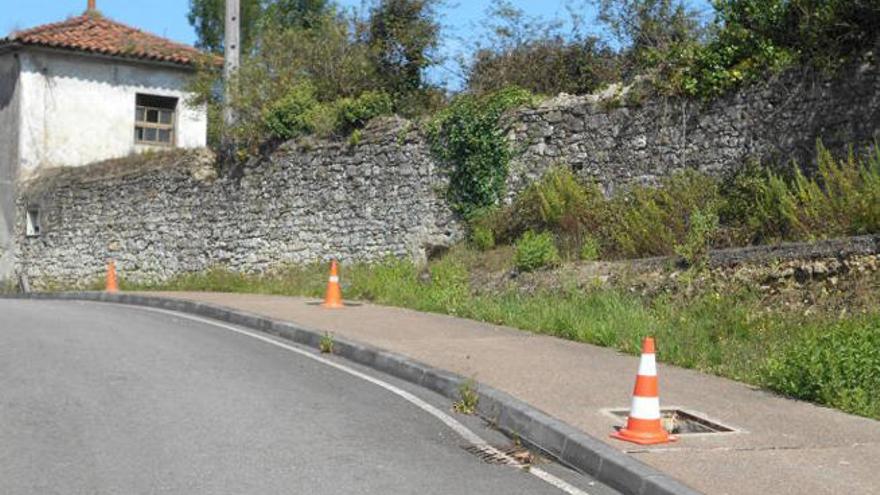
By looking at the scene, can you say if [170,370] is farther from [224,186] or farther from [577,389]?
[224,186]

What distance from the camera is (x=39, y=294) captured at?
84.3 feet

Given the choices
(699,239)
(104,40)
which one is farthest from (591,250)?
(104,40)

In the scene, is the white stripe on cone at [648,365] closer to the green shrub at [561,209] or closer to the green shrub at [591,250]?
the green shrub at [591,250]

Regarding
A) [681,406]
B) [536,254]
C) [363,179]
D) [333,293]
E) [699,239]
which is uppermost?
[363,179]

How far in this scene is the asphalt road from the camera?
600 centimetres

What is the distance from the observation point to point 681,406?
26.1 ft

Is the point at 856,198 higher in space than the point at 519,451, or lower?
higher

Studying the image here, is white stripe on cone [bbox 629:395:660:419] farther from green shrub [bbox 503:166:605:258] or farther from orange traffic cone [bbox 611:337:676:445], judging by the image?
green shrub [bbox 503:166:605:258]

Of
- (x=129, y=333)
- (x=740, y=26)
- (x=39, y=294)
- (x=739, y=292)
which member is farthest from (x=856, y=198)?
(x=39, y=294)

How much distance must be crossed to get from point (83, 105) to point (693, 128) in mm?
20463

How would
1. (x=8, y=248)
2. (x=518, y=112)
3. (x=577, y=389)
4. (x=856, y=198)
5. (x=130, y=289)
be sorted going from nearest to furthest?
(x=577, y=389) < (x=856, y=198) < (x=518, y=112) < (x=130, y=289) < (x=8, y=248)

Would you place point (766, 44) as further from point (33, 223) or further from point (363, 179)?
point (33, 223)

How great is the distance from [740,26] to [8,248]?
73.9 ft

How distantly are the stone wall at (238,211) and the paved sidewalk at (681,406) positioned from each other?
523cm
